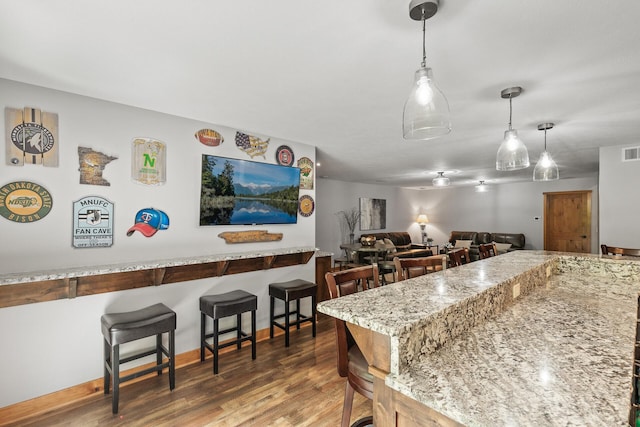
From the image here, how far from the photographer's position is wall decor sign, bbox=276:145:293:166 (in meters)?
3.74

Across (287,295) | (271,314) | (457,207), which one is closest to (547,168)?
(287,295)

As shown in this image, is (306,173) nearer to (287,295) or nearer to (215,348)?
(287,295)

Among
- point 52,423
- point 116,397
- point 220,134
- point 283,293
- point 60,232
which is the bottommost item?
point 52,423

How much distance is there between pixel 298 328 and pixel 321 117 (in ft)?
8.19

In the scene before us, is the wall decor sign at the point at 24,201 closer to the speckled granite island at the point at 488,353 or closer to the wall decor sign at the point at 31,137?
the wall decor sign at the point at 31,137

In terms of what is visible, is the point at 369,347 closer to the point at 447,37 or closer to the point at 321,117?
the point at 447,37

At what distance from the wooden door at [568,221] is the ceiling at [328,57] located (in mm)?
5316

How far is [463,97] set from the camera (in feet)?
8.02

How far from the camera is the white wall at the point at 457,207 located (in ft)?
25.6

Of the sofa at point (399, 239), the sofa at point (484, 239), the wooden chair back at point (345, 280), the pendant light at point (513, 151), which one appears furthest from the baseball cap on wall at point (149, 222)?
the sofa at point (484, 239)

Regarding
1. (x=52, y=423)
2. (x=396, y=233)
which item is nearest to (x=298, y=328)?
(x=52, y=423)

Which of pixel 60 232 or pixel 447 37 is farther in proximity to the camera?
pixel 60 232

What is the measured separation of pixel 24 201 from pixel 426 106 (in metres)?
2.76

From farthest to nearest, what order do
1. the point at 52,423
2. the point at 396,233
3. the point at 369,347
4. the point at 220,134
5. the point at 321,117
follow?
1. the point at 396,233
2. the point at 220,134
3. the point at 321,117
4. the point at 52,423
5. the point at 369,347
